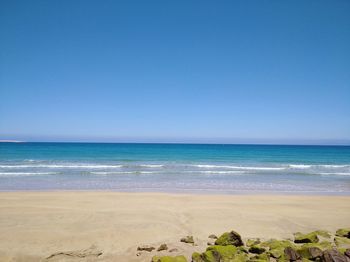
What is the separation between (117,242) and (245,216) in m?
4.36

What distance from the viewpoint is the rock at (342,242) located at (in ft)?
18.3

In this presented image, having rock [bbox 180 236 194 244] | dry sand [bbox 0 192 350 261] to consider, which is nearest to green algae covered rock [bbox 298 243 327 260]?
dry sand [bbox 0 192 350 261]

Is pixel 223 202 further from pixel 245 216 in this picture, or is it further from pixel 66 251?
pixel 66 251

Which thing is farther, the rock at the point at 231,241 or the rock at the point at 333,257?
the rock at the point at 231,241

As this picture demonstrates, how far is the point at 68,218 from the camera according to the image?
764 cm

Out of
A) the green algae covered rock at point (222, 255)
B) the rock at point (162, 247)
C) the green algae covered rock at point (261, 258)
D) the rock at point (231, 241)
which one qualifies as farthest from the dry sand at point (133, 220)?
the green algae covered rock at point (261, 258)

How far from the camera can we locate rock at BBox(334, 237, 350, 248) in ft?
18.3

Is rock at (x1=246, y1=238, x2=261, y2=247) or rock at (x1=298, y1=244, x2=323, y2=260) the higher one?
rock at (x1=298, y1=244, x2=323, y2=260)

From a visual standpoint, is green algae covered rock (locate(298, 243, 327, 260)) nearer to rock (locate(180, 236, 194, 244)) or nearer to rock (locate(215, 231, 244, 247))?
rock (locate(215, 231, 244, 247))

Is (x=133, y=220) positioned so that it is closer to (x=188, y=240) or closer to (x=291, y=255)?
(x=188, y=240)

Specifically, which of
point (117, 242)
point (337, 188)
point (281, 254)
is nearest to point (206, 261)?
point (281, 254)

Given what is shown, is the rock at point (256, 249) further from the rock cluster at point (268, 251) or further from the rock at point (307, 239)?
the rock at point (307, 239)

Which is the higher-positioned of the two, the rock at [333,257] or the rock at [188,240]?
the rock at [333,257]

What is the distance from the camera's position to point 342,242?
5.72 metres
